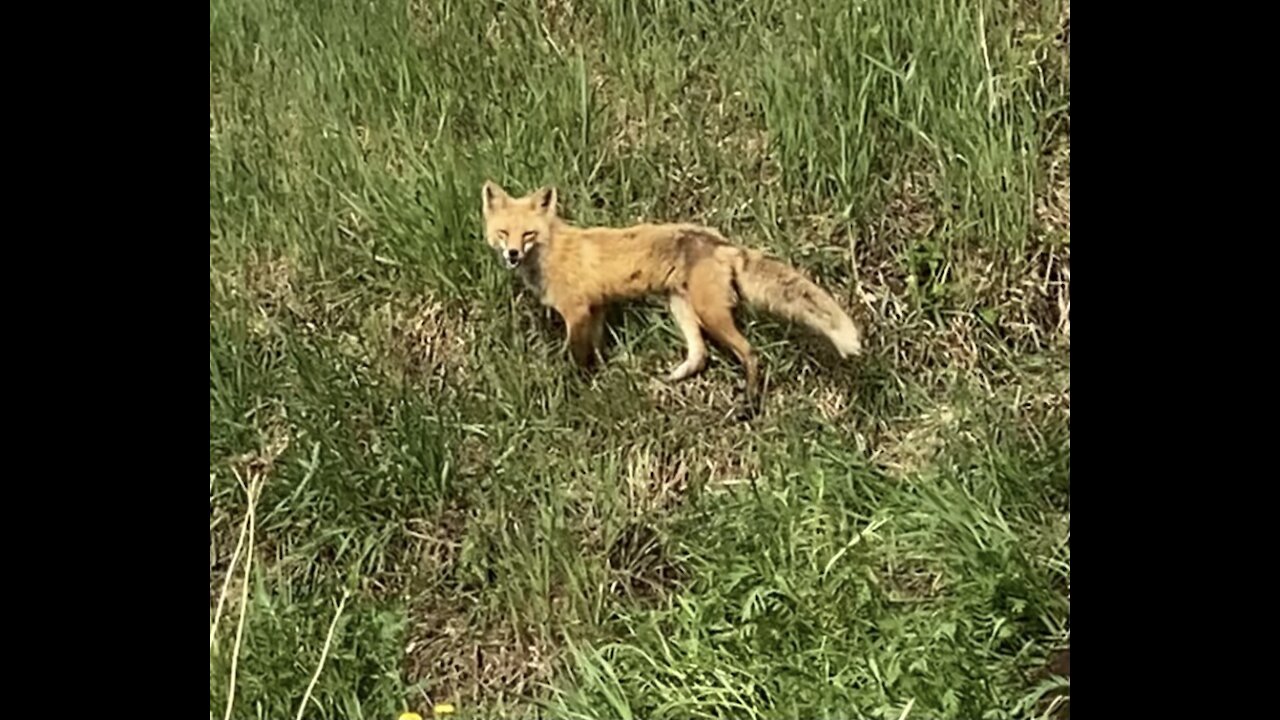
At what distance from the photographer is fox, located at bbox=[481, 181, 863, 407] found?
1.11 metres

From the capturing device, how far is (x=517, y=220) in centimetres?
113

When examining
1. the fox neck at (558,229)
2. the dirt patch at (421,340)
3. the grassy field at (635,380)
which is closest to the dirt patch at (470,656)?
the grassy field at (635,380)

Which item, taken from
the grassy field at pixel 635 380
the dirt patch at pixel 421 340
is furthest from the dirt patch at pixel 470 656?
the dirt patch at pixel 421 340

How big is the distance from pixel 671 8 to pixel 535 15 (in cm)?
10

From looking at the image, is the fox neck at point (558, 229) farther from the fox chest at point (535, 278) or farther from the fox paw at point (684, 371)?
the fox paw at point (684, 371)

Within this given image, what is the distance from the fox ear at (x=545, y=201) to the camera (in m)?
1.13

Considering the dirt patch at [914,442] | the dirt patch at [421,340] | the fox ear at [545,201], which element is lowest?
the dirt patch at [914,442]

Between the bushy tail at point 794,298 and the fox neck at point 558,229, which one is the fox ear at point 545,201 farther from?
the bushy tail at point 794,298

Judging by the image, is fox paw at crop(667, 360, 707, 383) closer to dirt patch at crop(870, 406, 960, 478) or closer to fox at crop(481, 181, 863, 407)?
fox at crop(481, 181, 863, 407)

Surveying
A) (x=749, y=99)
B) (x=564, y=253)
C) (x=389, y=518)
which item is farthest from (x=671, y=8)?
(x=389, y=518)

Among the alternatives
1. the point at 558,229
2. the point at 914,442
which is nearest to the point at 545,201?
the point at 558,229

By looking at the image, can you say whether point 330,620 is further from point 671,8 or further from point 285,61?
point 671,8

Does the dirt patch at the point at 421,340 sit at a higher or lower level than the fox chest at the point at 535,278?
lower
